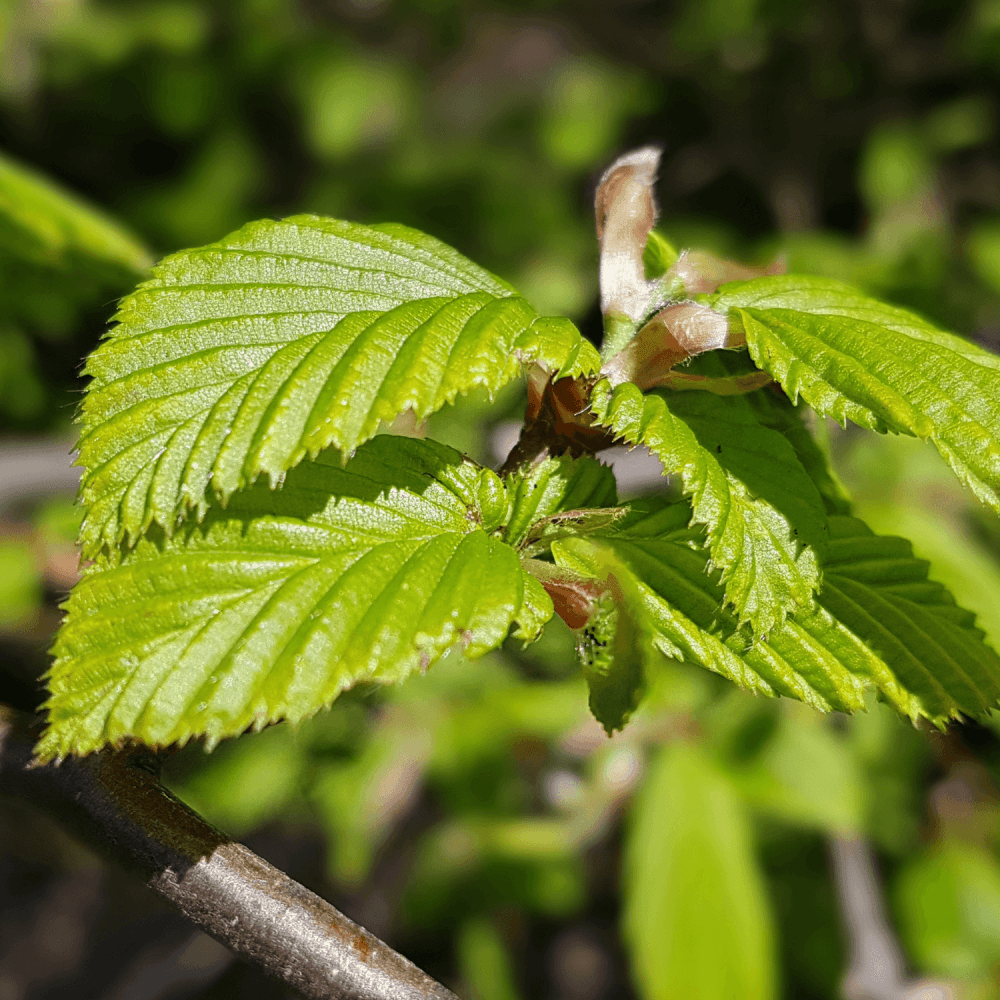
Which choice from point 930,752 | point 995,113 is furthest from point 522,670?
point 995,113

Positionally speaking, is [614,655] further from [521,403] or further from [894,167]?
[894,167]

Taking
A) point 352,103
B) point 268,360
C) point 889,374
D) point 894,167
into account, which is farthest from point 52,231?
point 894,167

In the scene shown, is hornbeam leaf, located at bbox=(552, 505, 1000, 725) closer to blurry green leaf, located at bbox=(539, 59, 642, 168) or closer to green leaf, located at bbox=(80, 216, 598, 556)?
green leaf, located at bbox=(80, 216, 598, 556)

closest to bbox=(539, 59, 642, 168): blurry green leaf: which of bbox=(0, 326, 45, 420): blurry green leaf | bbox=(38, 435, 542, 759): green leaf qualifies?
bbox=(0, 326, 45, 420): blurry green leaf

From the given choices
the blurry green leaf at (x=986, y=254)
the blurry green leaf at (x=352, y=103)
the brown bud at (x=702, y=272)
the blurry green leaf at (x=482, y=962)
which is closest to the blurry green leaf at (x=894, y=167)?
the blurry green leaf at (x=986, y=254)

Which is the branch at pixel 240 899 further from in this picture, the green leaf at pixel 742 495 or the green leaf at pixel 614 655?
the green leaf at pixel 742 495

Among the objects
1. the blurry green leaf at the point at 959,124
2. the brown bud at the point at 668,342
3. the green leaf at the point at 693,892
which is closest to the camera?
the brown bud at the point at 668,342

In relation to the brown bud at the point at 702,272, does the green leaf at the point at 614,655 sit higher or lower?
lower
